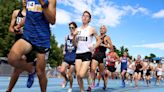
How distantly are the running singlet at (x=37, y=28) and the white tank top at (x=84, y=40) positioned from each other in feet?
13.3

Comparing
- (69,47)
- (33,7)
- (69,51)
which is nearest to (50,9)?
(33,7)

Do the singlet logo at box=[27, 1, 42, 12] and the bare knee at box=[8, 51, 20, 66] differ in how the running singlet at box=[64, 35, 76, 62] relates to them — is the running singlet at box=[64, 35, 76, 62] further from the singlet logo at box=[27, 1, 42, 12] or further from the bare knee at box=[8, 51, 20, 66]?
the bare knee at box=[8, 51, 20, 66]

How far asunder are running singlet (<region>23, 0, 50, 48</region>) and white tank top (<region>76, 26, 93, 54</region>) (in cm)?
406

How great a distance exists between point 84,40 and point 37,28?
419 centimetres

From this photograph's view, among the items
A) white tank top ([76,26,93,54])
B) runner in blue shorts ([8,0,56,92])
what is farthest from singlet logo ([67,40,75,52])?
runner in blue shorts ([8,0,56,92])

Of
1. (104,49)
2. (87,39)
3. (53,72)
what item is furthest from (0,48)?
(87,39)

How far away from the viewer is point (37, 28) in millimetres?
6141

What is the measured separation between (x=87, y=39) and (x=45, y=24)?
4.17 meters

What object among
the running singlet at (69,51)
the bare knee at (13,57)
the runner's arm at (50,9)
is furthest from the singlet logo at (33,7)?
the running singlet at (69,51)

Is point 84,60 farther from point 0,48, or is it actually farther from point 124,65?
point 0,48

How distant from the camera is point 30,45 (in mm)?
6070

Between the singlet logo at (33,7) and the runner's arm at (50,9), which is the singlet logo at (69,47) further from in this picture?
the runner's arm at (50,9)

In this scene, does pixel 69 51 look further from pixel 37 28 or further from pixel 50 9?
pixel 50 9

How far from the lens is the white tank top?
10.2 metres
